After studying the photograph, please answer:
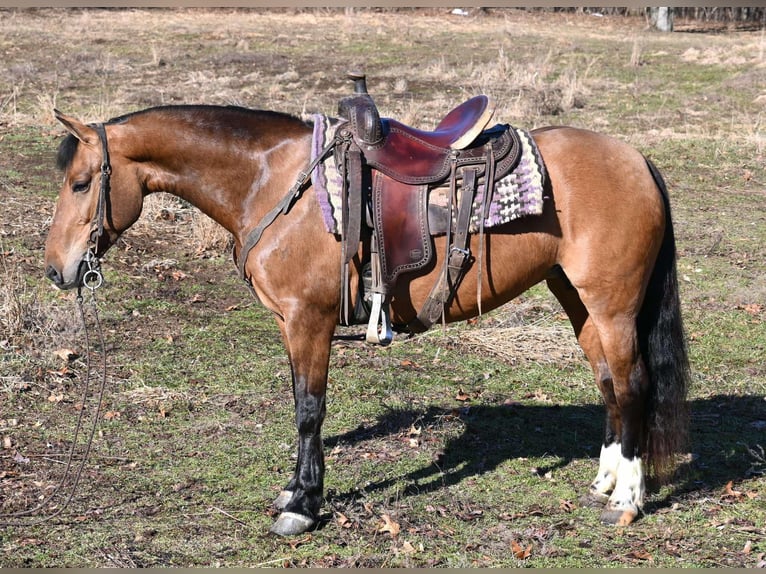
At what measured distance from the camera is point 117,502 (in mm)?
5051

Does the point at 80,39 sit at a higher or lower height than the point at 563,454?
higher

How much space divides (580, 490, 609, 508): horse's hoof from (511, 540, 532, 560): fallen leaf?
2.07 feet

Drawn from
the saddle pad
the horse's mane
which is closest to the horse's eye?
the horse's mane

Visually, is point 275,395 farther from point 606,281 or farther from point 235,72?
point 235,72

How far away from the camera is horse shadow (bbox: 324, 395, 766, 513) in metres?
5.38

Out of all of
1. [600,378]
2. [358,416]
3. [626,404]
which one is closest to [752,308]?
[600,378]

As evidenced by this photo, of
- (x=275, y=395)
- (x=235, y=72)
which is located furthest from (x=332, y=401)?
(x=235, y=72)

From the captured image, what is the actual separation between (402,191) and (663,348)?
5.40 feet

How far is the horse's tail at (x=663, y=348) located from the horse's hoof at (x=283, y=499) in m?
1.94

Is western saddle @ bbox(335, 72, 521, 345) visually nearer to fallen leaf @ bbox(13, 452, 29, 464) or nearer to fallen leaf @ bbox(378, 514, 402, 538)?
fallen leaf @ bbox(378, 514, 402, 538)

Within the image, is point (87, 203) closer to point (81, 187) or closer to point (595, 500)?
point (81, 187)

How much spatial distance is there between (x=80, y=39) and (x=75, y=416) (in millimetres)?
18787

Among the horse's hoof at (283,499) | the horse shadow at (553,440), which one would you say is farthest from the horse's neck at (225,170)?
the horse shadow at (553,440)

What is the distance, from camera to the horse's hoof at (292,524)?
470cm
